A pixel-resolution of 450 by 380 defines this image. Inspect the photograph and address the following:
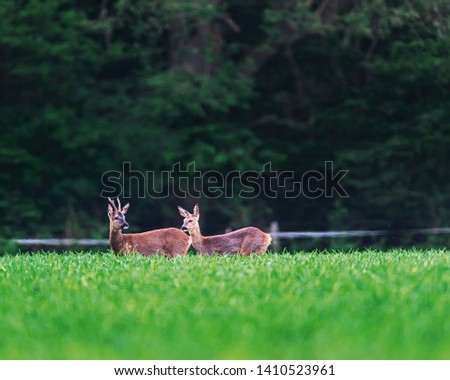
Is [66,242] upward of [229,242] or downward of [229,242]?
downward

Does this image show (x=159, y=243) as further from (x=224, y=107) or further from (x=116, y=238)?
(x=224, y=107)

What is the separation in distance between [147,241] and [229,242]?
101 centimetres

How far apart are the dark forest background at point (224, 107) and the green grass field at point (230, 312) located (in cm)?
928

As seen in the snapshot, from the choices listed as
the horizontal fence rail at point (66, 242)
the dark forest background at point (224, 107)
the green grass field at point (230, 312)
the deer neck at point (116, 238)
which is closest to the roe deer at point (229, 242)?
the deer neck at point (116, 238)

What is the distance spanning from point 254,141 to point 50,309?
12.5 m

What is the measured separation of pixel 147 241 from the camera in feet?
39.3

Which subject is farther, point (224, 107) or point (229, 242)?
point (224, 107)

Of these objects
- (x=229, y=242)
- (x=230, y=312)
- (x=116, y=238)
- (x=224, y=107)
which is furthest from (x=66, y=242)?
(x=230, y=312)

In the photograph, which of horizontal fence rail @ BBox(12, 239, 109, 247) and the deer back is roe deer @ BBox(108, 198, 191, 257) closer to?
the deer back

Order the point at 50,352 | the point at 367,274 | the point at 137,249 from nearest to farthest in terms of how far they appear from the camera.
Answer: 1. the point at 50,352
2. the point at 367,274
3. the point at 137,249

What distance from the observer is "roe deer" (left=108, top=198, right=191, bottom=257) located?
11.9 m

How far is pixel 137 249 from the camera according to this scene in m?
12.0

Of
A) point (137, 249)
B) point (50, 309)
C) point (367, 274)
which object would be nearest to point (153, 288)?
point (50, 309)

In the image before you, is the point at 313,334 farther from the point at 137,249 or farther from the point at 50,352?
the point at 137,249
